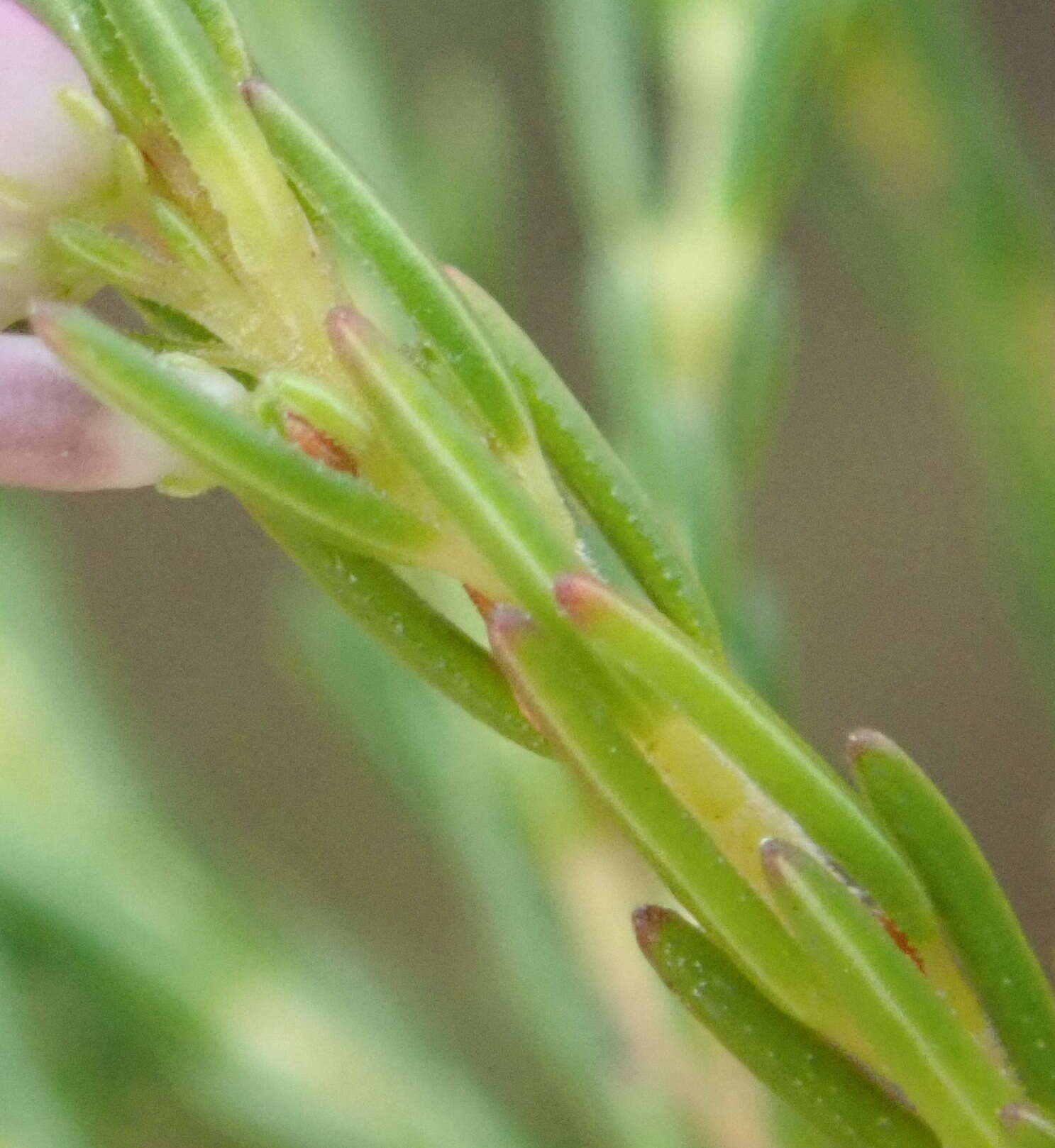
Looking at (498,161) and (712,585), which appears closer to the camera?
(712,585)

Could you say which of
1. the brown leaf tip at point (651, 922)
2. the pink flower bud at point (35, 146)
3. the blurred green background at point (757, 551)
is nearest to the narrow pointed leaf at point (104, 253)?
the pink flower bud at point (35, 146)

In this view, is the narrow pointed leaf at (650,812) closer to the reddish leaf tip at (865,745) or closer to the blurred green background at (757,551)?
the reddish leaf tip at (865,745)

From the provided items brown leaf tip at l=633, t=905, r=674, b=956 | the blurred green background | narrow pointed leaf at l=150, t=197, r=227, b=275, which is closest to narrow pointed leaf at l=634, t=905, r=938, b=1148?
brown leaf tip at l=633, t=905, r=674, b=956

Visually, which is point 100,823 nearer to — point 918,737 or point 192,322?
point 192,322

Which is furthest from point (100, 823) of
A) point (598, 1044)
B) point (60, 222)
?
point (60, 222)

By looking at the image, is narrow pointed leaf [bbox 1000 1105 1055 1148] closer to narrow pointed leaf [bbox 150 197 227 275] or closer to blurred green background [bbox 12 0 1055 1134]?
narrow pointed leaf [bbox 150 197 227 275]

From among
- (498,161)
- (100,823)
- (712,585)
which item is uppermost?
(498,161)
